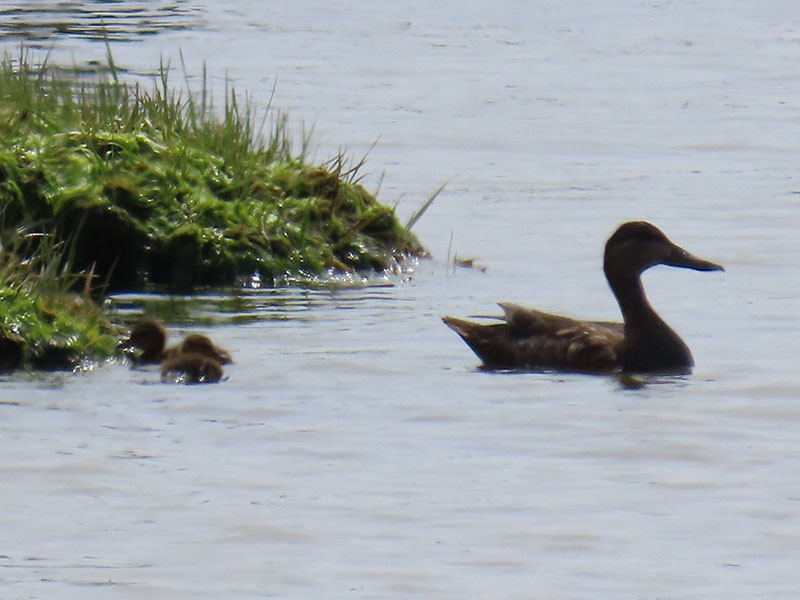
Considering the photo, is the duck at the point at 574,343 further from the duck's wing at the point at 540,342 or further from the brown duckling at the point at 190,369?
the brown duckling at the point at 190,369

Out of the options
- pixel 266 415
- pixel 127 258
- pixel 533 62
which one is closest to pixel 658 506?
pixel 266 415

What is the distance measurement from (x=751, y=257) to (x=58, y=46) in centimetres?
1296

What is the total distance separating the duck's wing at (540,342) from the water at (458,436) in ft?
0.57

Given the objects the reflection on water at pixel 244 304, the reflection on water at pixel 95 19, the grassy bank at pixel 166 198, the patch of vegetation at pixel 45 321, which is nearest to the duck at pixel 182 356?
the patch of vegetation at pixel 45 321

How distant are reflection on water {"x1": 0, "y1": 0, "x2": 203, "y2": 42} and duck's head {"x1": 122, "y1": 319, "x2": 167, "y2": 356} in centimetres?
1544

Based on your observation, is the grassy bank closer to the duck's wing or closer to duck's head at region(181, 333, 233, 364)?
duck's head at region(181, 333, 233, 364)

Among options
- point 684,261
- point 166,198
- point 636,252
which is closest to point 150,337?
point 166,198

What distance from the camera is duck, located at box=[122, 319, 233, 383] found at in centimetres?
974

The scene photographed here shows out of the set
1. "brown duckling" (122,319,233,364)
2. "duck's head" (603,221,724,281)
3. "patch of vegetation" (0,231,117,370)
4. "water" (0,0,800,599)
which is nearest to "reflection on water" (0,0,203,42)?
"water" (0,0,800,599)

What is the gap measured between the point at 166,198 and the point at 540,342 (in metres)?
2.79

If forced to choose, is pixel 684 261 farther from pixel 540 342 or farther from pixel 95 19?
pixel 95 19

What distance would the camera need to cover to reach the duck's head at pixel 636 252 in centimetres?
1140

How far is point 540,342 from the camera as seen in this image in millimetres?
10797

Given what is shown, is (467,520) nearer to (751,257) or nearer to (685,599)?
(685,599)
